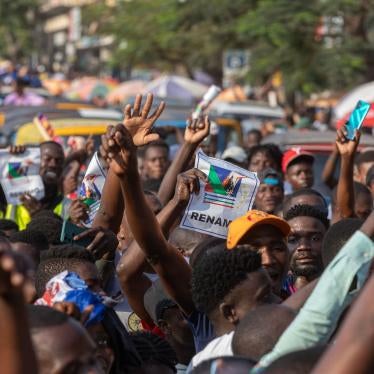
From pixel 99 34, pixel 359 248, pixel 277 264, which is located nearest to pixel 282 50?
pixel 99 34

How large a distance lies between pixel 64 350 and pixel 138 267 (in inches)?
69.4

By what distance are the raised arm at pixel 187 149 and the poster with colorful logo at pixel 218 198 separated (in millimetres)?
392

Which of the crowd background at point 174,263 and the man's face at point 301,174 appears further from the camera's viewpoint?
the man's face at point 301,174

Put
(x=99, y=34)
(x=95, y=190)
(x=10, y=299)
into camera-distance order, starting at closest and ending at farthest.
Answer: (x=10, y=299) → (x=95, y=190) → (x=99, y=34)

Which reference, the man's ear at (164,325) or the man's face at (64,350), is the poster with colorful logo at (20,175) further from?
the man's face at (64,350)

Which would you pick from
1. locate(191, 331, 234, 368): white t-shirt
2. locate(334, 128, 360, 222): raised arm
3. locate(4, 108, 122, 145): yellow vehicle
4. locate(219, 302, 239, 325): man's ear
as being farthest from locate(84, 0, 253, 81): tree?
locate(191, 331, 234, 368): white t-shirt

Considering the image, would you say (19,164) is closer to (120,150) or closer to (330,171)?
(330,171)

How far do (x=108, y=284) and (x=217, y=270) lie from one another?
5.36 feet

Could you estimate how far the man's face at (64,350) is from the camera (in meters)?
3.16

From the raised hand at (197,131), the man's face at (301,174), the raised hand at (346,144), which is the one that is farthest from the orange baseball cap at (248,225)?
the man's face at (301,174)

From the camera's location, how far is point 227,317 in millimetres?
3971

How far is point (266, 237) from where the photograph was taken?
4.62 metres

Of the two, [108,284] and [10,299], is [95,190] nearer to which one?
[108,284]

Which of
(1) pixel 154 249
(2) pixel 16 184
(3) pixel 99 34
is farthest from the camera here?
(3) pixel 99 34
